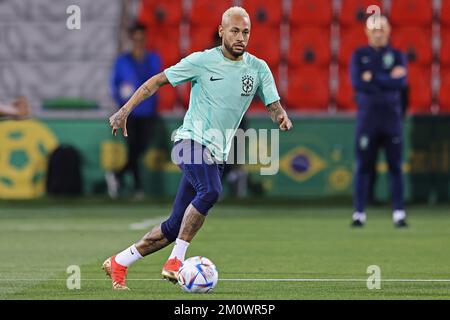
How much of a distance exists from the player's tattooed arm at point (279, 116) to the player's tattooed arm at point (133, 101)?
0.86 metres

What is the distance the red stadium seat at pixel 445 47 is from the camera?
2359 cm

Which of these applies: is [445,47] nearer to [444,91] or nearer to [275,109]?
[444,91]

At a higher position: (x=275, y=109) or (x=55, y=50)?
(x=55, y=50)

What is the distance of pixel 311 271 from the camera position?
10750 mm

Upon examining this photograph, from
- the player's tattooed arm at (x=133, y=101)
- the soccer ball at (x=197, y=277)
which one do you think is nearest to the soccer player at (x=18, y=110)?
the player's tattooed arm at (x=133, y=101)

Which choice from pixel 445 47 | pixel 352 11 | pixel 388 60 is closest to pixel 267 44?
pixel 352 11

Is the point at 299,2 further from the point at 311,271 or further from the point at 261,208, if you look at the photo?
the point at 311,271

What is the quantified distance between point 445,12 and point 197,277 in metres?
15.6

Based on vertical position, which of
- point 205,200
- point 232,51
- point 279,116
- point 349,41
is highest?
point 349,41

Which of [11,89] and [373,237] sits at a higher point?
[11,89]

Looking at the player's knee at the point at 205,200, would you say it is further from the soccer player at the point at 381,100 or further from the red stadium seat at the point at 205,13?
the red stadium seat at the point at 205,13

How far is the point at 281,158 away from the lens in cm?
2023
